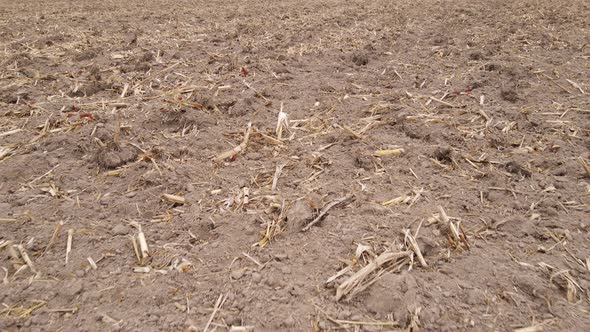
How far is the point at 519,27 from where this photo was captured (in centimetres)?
638

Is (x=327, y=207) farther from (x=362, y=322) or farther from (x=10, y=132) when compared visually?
(x=10, y=132)

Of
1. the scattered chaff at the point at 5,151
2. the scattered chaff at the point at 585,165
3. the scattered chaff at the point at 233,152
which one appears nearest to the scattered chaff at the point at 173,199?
Result: the scattered chaff at the point at 233,152

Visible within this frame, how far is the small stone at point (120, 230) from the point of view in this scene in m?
2.42

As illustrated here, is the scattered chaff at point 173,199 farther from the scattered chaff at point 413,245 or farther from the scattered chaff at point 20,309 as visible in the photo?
the scattered chaff at point 413,245

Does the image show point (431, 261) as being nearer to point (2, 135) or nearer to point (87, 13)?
point (2, 135)

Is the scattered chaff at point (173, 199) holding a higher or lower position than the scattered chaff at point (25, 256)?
lower

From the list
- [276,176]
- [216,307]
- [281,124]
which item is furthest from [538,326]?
[281,124]

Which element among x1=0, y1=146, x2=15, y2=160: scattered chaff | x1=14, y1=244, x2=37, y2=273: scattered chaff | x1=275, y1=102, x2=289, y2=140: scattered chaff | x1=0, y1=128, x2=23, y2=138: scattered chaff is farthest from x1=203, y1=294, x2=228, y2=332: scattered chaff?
x1=0, y1=128, x2=23, y2=138: scattered chaff

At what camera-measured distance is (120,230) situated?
243cm

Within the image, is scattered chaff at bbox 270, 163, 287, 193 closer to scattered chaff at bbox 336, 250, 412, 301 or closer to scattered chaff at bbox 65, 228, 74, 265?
scattered chaff at bbox 336, 250, 412, 301

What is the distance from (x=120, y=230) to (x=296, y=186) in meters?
1.21

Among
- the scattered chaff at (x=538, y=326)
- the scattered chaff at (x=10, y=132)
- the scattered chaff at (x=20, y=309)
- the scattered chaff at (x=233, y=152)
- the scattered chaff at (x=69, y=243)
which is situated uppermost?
the scattered chaff at (x=538, y=326)

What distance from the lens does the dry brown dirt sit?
1949mm

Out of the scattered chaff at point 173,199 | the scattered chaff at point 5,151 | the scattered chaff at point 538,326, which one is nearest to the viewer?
the scattered chaff at point 538,326
